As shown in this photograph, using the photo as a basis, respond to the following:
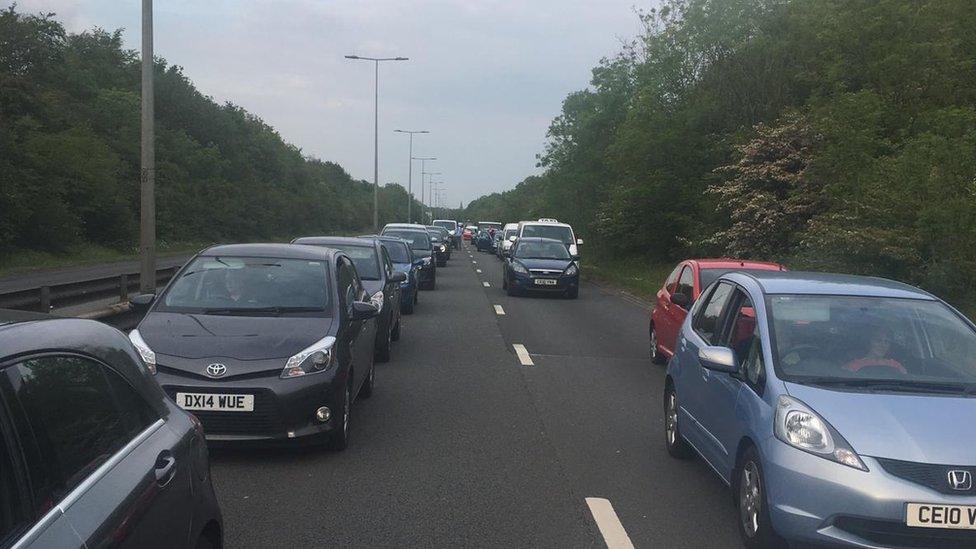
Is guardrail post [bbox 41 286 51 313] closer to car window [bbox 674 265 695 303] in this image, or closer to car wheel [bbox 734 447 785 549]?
car window [bbox 674 265 695 303]

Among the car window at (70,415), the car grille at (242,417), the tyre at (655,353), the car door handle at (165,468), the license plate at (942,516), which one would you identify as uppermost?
the car window at (70,415)

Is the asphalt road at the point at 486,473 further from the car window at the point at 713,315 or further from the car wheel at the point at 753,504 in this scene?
the car window at the point at 713,315

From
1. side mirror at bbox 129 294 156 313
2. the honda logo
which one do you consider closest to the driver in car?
the honda logo

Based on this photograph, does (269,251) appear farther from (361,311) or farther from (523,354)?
(523,354)

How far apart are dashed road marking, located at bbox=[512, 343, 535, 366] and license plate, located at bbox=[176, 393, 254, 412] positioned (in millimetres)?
6509

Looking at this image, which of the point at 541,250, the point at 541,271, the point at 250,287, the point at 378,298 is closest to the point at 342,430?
the point at 250,287

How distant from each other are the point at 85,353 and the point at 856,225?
59.0 ft

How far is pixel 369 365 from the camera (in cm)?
1020

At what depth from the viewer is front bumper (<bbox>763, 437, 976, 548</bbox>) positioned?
4.75 metres

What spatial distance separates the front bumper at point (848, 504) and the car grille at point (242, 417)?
11.9 ft

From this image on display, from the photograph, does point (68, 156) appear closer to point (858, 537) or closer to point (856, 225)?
point (856, 225)

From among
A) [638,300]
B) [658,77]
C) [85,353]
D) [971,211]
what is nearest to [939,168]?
[971,211]

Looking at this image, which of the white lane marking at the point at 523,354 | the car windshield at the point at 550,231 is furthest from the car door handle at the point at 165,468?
the car windshield at the point at 550,231

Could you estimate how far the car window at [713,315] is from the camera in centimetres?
715
